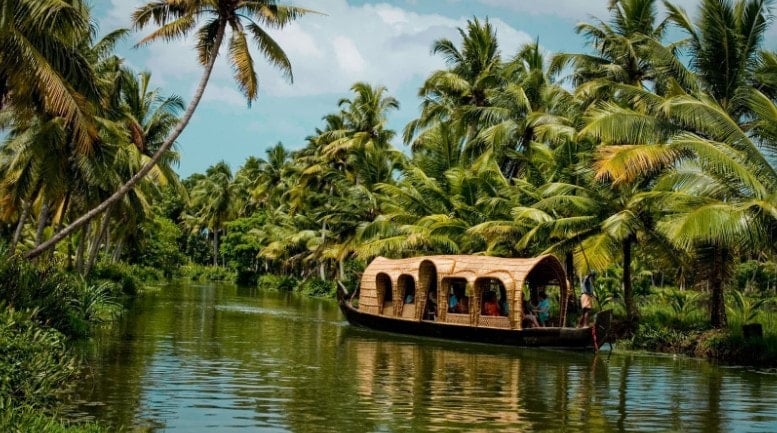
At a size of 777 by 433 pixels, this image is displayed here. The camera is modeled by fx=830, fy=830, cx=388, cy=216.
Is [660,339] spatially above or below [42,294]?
below

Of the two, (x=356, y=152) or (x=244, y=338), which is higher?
(x=356, y=152)

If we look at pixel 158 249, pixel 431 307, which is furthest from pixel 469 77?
pixel 158 249

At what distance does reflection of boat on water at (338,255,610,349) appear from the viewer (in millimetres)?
17297

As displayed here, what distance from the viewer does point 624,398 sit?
37.3ft

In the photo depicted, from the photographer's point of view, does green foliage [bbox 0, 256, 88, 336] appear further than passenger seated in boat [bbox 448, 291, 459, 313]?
No

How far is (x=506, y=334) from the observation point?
693 inches

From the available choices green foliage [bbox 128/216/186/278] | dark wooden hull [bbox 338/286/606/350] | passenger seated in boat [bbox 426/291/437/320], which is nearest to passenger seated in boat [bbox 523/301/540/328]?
dark wooden hull [bbox 338/286/606/350]

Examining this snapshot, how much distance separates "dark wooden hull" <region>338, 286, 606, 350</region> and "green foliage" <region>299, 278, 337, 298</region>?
812 inches

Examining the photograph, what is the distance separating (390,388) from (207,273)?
49864 mm

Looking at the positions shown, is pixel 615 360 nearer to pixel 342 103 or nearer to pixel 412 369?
pixel 412 369

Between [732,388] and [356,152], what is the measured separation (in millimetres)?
23904

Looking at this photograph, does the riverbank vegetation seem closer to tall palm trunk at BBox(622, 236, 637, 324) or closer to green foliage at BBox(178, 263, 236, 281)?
tall palm trunk at BBox(622, 236, 637, 324)

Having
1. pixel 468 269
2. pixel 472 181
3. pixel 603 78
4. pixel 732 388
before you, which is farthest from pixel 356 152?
pixel 732 388

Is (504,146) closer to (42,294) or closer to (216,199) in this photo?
(42,294)
